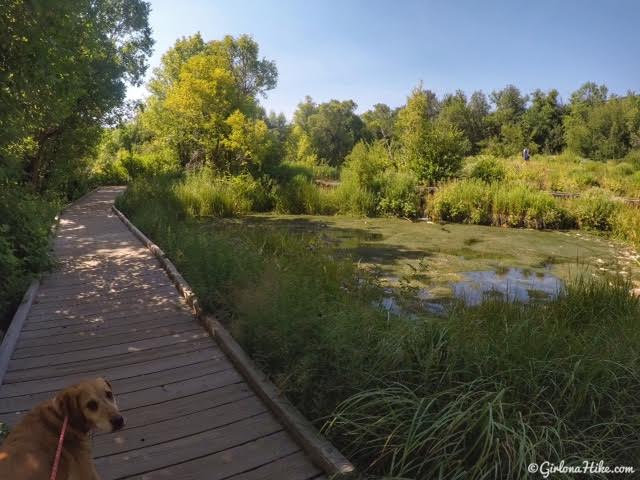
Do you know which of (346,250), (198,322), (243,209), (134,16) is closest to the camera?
(198,322)

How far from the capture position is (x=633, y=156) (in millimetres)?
25797

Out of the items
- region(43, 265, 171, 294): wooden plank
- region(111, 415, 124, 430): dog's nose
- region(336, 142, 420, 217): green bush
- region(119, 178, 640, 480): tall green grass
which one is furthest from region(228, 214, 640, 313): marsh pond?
region(111, 415, 124, 430): dog's nose

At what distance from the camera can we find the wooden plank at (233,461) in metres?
2.18

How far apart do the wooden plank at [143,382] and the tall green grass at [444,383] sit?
0.33 meters

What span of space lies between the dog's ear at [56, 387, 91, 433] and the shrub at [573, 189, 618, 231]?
547 inches

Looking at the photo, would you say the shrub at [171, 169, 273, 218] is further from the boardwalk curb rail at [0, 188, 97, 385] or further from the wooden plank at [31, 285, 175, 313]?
the boardwalk curb rail at [0, 188, 97, 385]

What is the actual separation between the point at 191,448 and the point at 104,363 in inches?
54.5

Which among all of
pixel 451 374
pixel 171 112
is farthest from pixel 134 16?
pixel 451 374

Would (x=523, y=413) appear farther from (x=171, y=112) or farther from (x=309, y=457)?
(x=171, y=112)

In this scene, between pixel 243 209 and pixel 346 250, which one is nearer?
pixel 346 250

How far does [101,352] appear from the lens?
3.54 meters

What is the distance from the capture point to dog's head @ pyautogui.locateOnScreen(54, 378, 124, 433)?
169 cm

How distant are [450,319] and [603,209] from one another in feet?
38.3

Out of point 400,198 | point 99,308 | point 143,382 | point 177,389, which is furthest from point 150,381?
point 400,198
